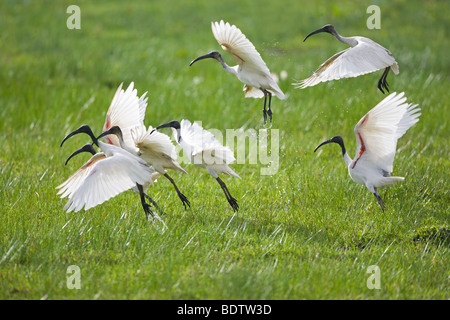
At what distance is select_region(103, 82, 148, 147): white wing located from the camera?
5438mm

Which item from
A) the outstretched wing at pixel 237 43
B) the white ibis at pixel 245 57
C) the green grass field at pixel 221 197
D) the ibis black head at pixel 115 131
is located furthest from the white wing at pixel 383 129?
the ibis black head at pixel 115 131

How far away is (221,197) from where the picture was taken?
20.8ft

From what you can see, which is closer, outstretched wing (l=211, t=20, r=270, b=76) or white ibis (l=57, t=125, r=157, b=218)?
white ibis (l=57, t=125, r=157, b=218)

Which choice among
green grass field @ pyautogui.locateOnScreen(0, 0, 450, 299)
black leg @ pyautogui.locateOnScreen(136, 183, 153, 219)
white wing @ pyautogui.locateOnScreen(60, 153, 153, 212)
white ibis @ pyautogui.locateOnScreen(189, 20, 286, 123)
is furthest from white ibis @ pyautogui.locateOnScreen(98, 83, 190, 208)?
white ibis @ pyautogui.locateOnScreen(189, 20, 286, 123)

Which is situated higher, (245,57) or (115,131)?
(245,57)

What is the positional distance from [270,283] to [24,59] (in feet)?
29.6

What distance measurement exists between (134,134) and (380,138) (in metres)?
2.06

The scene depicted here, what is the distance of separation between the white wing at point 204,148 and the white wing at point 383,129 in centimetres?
111

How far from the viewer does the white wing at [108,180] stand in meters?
4.54

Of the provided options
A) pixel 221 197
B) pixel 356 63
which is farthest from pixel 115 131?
pixel 356 63

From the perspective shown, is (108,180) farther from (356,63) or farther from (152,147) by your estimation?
(356,63)

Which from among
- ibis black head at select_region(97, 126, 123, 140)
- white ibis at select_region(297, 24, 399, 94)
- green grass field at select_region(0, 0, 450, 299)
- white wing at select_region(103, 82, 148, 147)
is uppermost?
white ibis at select_region(297, 24, 399, 94)

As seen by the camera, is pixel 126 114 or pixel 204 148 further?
pixel 126 114

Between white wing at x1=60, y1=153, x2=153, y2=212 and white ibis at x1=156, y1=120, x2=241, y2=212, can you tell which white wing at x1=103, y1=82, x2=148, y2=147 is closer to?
white ibis at x1=156, y1=120, x2=241, y2=212
